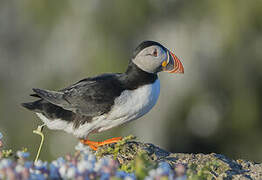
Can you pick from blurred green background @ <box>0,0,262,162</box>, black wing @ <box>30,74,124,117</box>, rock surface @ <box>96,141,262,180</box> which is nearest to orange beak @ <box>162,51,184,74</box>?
black wing @ <box>30,74,124,117</box>

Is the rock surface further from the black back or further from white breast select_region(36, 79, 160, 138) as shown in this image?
the black back

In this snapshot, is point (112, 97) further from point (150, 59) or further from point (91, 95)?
point (150, 59)

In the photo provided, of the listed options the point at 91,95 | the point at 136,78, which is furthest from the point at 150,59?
the point at 91,95

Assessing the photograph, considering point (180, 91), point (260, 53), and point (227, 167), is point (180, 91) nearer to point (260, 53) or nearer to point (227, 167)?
point (260, 53)

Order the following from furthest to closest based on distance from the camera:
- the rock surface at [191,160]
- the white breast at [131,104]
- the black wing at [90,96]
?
the black wing at [90,96] < the white breast at [131,104] < the rock surface at [191,160]

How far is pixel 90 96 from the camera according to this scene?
469cm

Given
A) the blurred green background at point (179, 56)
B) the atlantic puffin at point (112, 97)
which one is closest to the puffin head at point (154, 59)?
the atlantic puffin at point (112, 97)

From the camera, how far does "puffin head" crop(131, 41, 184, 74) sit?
15.1ft

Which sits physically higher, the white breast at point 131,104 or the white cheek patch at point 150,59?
the white cheek patch at point 150,59

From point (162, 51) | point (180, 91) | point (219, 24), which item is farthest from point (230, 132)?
point (162, 51)

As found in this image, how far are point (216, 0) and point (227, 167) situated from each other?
8.87 meters

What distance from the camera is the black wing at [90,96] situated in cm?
456

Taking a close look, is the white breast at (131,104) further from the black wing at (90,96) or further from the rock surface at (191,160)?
the rock surface at (191,160)

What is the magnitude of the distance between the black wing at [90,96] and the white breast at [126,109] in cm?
6
